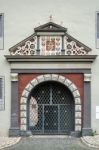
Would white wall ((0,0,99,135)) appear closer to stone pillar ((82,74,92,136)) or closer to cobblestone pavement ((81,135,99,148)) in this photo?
stone pillar ((82,74,92,136))

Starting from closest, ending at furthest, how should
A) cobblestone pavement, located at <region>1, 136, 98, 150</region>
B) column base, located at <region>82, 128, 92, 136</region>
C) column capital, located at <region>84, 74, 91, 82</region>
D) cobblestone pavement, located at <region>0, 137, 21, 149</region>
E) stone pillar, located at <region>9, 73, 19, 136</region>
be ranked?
1. cobblestone pavement, located at <region>1, 136, 98, 150</region>
2. cobblestone pavement, located at <region>0, 137, 21, 149</region>
3. column base, located at <region>82, 128, 92, 136</region>
4. stone pillar, located at <region>9, 73, 19, 136</region>
5. column capital, located at <region>84, 74, 91, 82</region>

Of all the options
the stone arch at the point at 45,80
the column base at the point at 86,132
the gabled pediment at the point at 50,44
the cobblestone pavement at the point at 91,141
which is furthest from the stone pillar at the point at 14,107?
the cobblestone pavement at the point at 91,141

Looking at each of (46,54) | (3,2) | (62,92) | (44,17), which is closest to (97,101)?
(62,92)

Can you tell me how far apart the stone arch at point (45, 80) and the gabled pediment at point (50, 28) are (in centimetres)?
184

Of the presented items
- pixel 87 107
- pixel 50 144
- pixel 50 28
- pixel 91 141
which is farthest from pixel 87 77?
pixel 50 144

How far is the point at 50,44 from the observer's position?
65.7 feet

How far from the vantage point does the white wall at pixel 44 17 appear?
20062 mm

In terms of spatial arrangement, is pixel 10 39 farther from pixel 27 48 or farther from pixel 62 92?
pixel 62 92

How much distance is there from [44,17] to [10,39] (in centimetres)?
167

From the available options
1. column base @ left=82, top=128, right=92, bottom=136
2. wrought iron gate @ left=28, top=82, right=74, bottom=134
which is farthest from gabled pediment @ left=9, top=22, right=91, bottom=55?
column base @ left=82, top=128, right=92, bottom=136

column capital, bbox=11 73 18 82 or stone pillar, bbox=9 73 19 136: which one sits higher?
column capital, bbox=11 73 18 82

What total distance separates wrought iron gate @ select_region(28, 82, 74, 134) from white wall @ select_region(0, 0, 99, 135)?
1.54 m

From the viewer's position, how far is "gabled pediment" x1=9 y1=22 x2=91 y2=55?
65.1 ft

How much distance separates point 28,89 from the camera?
1989cm
